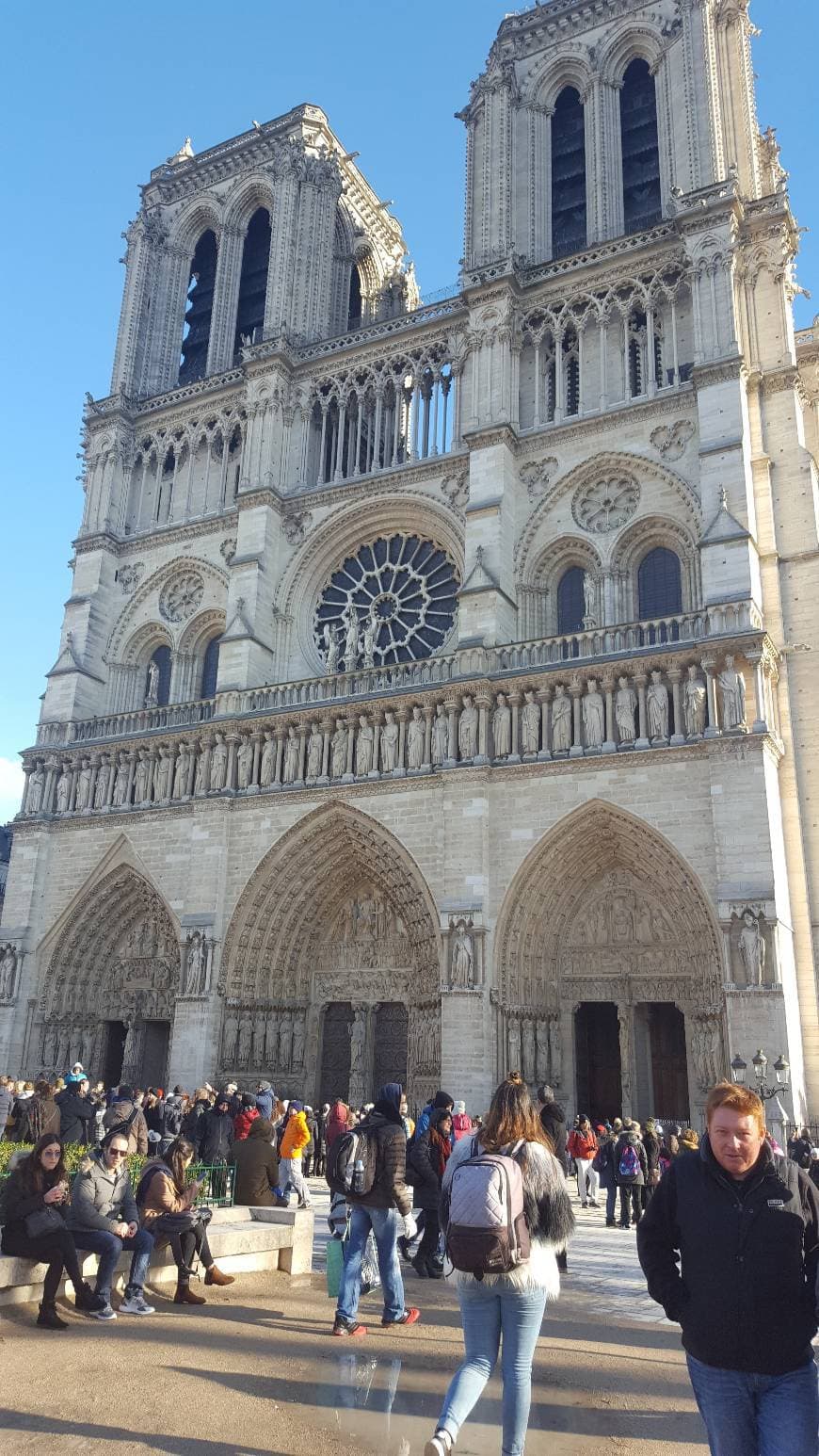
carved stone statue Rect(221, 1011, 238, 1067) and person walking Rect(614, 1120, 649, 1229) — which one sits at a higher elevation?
carved stone statue Rect(221, 1011, 238, 1067)

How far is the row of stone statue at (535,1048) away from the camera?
17359 millimetres

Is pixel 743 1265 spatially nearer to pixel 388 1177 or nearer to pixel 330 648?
pixel 388 1177

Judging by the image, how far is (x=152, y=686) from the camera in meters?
25.9

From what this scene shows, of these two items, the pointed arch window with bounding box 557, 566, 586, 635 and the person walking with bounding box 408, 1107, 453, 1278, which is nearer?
the person walking with bounding box 408, 1107, 453, 1278

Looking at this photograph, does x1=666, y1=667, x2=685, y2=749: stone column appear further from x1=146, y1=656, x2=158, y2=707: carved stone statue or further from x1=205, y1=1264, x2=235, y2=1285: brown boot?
x1=146, y1=656, x2=158, y2=707: carved stone statue

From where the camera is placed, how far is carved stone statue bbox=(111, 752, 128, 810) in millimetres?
23094

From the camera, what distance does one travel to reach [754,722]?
16281 mm

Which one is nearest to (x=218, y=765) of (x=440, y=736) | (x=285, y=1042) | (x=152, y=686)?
(x=440, y=736)

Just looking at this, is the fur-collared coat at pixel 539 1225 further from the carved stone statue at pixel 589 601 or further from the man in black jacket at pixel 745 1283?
the carved stone statue at pixel 589 601

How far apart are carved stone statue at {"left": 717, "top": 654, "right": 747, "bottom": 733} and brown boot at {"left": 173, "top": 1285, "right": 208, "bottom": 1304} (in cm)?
1215

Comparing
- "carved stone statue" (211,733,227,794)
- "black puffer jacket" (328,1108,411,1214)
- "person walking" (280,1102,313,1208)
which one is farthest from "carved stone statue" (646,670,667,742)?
"black puffer jacket" (328,1108,411,1214)

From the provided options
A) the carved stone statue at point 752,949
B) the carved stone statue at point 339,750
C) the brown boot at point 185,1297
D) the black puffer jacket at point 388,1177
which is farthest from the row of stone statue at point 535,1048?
the black puffer jacket at point 388,1177

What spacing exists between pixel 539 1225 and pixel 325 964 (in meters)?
17.8

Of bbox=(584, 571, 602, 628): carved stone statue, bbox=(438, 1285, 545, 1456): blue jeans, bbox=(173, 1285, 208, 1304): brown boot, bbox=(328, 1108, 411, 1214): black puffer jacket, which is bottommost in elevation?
bbox=(173, 1285, 208, 1304): brown boot
